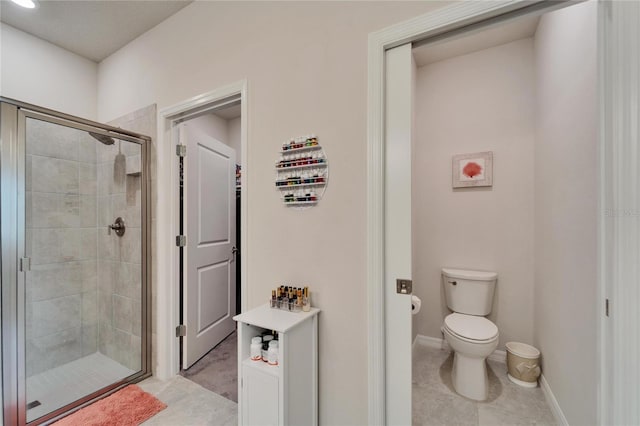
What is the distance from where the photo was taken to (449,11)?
108 cm

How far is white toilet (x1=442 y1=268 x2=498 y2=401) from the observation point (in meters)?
1.74

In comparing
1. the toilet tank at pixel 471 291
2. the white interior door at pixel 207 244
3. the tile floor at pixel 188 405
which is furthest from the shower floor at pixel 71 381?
the toilet tank at pixel 471 291

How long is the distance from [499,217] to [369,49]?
1868mm

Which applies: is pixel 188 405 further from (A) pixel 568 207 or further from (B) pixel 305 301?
(A) pixel 568 207

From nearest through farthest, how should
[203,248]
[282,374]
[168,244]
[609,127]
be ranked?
[609,127] < [282,374] < [168,244] < [203,248]

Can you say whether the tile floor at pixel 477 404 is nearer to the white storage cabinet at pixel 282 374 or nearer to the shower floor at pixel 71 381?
the white storage cabinet at pixel 282 374

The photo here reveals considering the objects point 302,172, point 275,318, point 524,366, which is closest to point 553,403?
point 524,366

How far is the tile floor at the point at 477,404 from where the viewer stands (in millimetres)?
1593

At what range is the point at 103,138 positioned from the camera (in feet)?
6.83

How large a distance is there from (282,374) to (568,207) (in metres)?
1.74

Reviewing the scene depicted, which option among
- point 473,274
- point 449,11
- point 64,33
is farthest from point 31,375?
point 473,274

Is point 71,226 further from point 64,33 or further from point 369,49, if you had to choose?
point 369,49

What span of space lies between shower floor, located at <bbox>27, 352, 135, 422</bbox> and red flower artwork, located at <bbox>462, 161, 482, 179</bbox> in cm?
325

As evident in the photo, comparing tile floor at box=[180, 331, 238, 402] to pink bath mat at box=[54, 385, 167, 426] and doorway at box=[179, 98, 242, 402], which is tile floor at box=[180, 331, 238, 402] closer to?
doorway at box=[179, 98, 242, 402]
